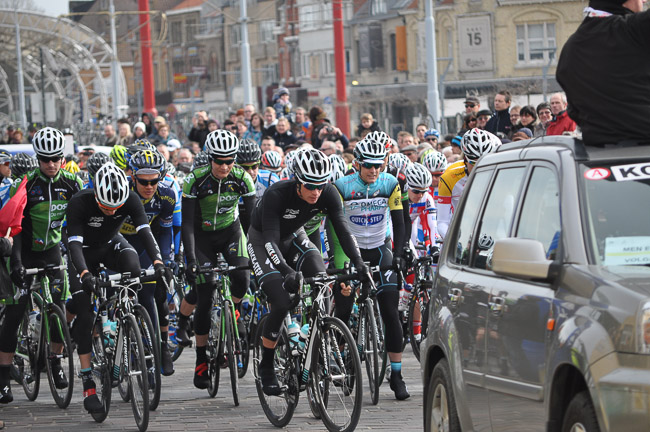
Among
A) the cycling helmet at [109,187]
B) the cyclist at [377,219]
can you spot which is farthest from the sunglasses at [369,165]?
the cycling helmet at [109,187]

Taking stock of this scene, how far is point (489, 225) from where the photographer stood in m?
6.80

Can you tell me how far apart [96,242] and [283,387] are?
2.40 metres

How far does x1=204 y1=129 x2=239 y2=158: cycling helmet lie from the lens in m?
12.0

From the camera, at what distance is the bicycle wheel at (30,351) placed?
12.3 metres

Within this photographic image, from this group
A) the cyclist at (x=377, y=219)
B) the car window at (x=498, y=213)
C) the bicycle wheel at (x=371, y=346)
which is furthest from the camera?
the cyclist at (x=377, y=219)

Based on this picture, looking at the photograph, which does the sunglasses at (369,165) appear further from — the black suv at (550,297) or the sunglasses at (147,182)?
the black suv at (550,297)

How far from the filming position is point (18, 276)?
39.3 ft

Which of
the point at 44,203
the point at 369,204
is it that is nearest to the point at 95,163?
the point at 44,203

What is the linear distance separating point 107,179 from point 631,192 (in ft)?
19.8

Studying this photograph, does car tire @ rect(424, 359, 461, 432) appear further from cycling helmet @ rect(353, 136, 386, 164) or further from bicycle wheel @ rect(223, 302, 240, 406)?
cycling helmet @ rect(353, 136, 386, 164)

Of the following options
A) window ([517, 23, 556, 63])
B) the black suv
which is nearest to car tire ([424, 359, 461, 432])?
the black suv

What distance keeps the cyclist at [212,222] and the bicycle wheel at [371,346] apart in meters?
1.62

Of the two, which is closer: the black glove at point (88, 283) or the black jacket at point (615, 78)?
the black jacket at point (615, 78)

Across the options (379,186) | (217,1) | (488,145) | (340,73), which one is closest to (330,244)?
(379,186)
